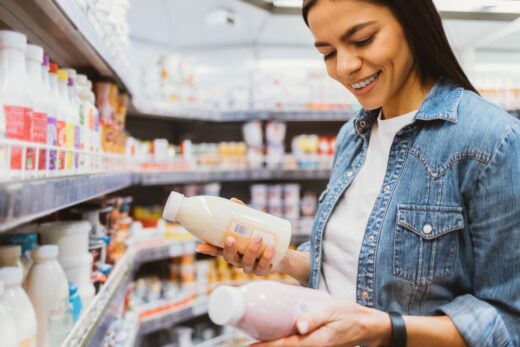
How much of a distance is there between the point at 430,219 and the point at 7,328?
761 millimetres

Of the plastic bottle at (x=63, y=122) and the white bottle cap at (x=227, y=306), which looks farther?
the plastic bottle at (x=63, y=122)

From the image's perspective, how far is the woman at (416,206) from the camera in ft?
2.44

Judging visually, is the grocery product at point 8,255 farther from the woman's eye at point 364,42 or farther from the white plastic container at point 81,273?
the woman's eye at point 364,42

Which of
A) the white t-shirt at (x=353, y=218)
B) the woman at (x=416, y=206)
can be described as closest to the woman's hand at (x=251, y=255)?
the woman at (x=416, y=206)

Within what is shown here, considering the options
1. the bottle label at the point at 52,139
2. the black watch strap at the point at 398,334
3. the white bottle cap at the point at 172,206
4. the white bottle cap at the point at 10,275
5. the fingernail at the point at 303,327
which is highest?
the bottle label at the point at 52,139

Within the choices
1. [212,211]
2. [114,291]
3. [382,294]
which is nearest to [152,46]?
[114,291]

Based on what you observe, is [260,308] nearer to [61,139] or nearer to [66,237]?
[61,139]

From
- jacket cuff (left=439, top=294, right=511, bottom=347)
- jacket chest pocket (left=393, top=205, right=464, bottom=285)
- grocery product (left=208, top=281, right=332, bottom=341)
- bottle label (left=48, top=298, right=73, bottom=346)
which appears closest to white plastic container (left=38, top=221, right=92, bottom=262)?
bottle label (left=48, top=298, right=73, bottom=346)

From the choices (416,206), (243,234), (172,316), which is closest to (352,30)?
(416,206)

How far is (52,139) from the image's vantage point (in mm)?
807

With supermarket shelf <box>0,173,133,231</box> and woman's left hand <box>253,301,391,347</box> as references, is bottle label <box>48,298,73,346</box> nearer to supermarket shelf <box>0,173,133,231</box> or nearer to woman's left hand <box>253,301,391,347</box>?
supermarket shelf <box>0,173,133,231</box>

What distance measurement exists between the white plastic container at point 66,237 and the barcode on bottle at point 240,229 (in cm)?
48

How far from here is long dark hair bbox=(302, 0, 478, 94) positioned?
0.83m

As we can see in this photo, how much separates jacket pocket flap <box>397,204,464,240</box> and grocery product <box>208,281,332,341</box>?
24 cm
